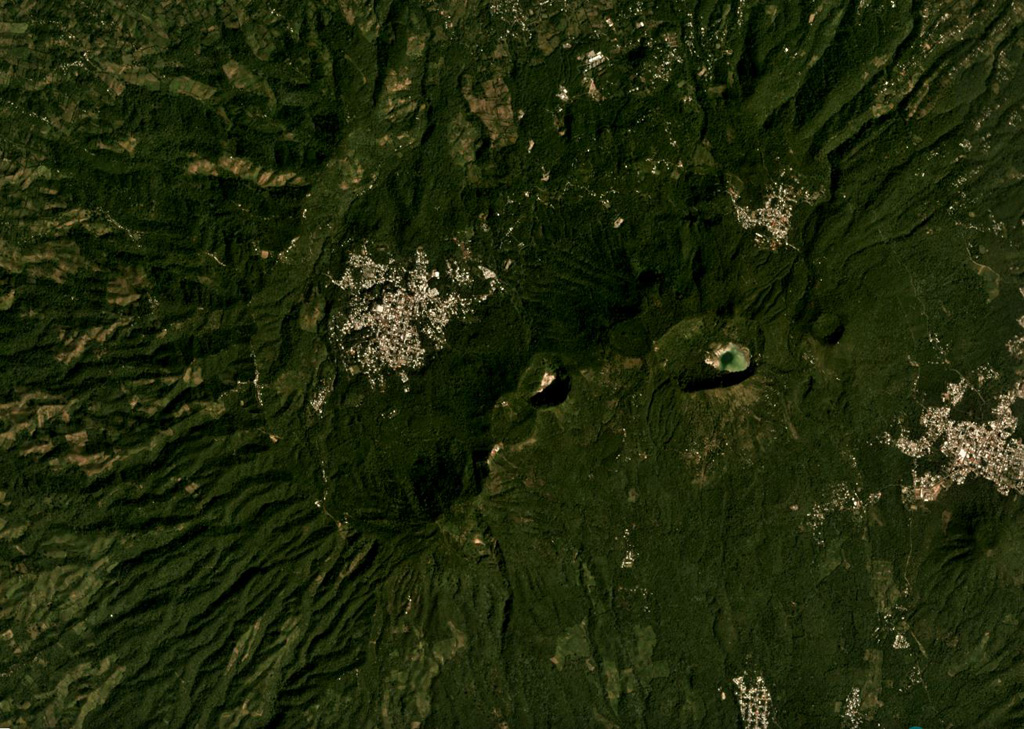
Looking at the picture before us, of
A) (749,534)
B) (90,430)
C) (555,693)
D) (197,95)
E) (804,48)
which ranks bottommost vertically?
(555,693)

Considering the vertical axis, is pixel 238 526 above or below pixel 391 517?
below

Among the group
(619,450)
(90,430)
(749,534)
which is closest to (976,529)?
(749,534)

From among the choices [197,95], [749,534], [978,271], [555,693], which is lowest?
[555,693]

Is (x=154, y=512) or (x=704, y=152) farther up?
(x=704, y=152)

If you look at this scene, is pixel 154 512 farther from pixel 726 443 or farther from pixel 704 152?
pixel 704 152

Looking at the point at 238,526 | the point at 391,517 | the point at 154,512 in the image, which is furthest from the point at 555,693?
the point at 154,512

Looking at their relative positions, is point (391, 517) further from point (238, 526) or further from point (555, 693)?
point (555, 693)
